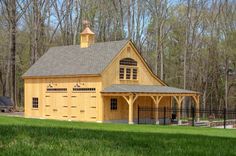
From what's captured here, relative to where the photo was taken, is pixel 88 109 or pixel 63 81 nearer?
pixel 88 109

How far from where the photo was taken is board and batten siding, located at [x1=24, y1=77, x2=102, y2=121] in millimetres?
34562

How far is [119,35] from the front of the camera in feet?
193

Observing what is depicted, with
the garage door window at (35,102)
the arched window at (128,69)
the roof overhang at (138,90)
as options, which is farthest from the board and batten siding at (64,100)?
the arched window at (128,69)

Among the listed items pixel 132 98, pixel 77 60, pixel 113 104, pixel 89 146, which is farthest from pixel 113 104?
pixel 89 146

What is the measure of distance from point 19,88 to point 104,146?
6845 centimetres

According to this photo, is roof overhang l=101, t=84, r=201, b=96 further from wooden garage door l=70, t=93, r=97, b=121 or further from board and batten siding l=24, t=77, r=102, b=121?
wooden garage door l=70, t=93, r=97, b=121

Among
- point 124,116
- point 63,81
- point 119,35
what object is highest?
point 119,35

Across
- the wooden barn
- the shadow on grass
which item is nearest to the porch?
the wooden barn

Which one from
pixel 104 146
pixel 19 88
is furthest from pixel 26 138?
pixel 19 88

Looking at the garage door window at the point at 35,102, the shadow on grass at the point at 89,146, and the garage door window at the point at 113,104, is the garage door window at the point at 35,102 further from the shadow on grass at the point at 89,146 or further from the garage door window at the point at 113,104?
the shadow on grass at the point at 89,146

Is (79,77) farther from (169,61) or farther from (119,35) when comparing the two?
(169,61)

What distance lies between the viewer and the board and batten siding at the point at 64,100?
3456cm

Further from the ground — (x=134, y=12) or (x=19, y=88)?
(x=134, y=12)

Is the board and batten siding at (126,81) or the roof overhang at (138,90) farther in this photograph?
the board and batten siding at (126,81)
